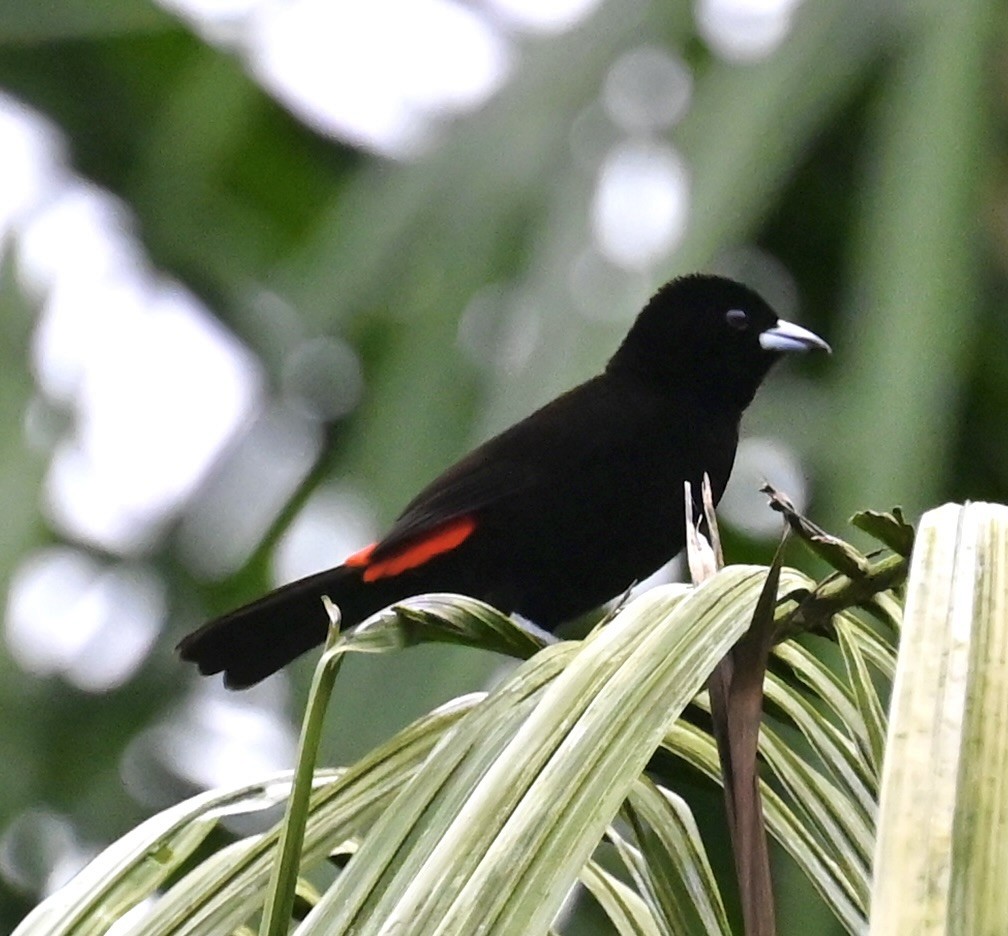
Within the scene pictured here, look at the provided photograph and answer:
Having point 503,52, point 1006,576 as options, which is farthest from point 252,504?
point 1006,576

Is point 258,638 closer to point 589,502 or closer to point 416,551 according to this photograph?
point 416,551

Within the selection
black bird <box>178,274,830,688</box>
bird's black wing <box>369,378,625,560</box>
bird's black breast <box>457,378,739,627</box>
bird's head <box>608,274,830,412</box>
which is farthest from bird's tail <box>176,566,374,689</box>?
bird's head <box>608,274,830,412</box>

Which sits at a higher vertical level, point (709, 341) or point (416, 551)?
point (709, 341)

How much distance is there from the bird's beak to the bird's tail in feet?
3.70

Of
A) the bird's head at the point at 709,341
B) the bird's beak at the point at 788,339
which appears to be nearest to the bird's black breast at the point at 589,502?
the bird's head at the point at 709,341

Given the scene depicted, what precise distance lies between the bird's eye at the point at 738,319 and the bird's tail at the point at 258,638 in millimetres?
1138

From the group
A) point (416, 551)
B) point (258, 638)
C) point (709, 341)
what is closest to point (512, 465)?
point (416, 551)

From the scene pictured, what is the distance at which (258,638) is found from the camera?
8.05ft

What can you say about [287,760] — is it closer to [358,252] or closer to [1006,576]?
[358,252]

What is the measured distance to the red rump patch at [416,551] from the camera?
276 cm

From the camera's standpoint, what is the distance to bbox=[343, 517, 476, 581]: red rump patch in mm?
2764

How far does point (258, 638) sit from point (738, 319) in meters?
1.31

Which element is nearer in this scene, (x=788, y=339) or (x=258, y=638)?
(x=258, y=638)

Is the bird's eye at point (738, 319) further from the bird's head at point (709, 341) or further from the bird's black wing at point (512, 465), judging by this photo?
the bird's black wing at point (512, 465)
